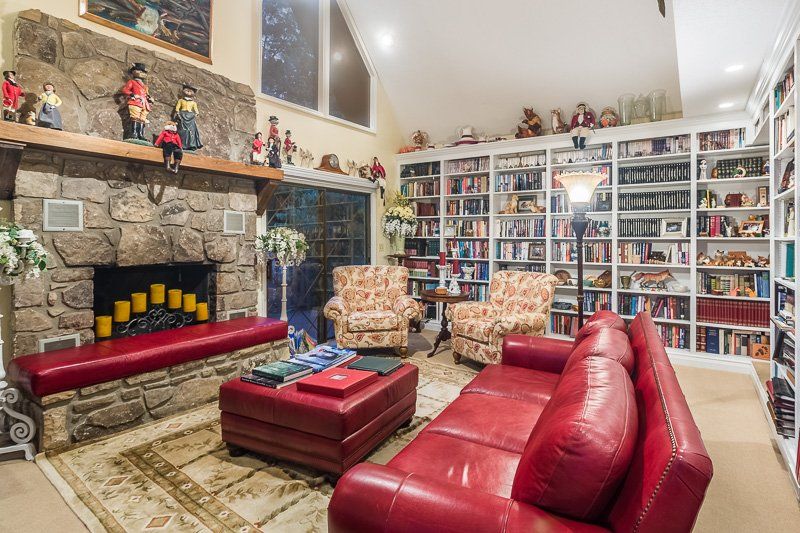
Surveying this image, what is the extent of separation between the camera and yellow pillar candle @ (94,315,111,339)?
3307 millimetres

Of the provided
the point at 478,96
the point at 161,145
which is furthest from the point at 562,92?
the point at 161,145

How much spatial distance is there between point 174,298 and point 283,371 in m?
1.85

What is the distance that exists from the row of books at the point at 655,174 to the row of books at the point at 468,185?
63.0 inches

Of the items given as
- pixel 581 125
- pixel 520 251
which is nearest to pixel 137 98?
pixel 520 251

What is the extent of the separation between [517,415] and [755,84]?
3.46 metres

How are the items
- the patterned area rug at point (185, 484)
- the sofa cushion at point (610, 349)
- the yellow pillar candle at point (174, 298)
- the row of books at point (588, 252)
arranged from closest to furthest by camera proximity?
1. the sofa cushion at point (610, 349)
2. the patterned area rug at point (185, 484)
3. the yellow pillar candle at point (174, 298)
4. the row of books at point (588, 252)

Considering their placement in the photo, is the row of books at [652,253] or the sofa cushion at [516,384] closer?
the sofa cushion at [516,384]

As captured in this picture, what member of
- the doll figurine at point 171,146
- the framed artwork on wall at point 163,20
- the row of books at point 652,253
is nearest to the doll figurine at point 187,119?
the doll figurine at point 171,146

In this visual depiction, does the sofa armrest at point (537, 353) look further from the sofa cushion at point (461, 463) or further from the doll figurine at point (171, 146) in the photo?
the doll figurine at point (171, 146)

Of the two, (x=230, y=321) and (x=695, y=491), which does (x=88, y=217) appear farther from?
(x=695, y=491)

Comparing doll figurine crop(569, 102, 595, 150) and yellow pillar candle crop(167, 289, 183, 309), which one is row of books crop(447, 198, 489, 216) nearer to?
doll figurine crop(569, 102, 595, 150)

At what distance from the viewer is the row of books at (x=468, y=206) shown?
5.77 metres

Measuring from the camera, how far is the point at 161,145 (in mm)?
3326

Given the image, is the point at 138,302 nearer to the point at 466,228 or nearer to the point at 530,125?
the point at 466,228
